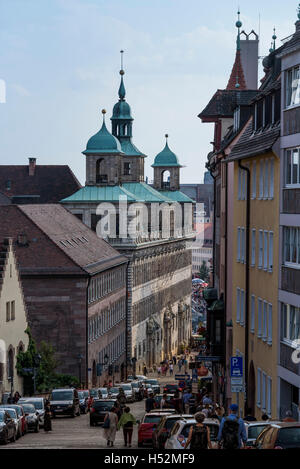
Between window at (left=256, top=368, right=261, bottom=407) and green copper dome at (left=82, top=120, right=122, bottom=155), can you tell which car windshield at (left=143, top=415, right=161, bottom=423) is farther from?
green copper dome at (left=82, top=120, right=122, bottom=155)

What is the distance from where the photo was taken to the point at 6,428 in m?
38.9

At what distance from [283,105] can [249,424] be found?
11995 mm

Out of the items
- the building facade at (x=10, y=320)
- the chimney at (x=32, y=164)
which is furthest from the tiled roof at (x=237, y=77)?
the chimney at (x=32, y=164)

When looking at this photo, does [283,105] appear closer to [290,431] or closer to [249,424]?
[249,424]

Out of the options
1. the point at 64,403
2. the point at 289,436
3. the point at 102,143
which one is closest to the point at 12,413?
the point at 64,403

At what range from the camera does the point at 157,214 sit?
15875 cm

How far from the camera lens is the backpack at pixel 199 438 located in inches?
891

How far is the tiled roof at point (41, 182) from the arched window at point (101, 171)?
18212mm

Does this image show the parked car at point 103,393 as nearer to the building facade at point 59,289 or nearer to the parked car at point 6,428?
the building facade at point 59,289

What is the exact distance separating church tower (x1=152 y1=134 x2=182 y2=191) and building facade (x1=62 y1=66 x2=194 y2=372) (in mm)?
141

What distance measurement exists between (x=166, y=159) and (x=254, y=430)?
161 metres

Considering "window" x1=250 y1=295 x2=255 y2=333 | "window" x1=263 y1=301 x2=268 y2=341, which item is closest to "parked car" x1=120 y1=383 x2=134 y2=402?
"window" x1=250 y1=295 x2=255 y2=333

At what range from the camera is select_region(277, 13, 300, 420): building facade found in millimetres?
35219
